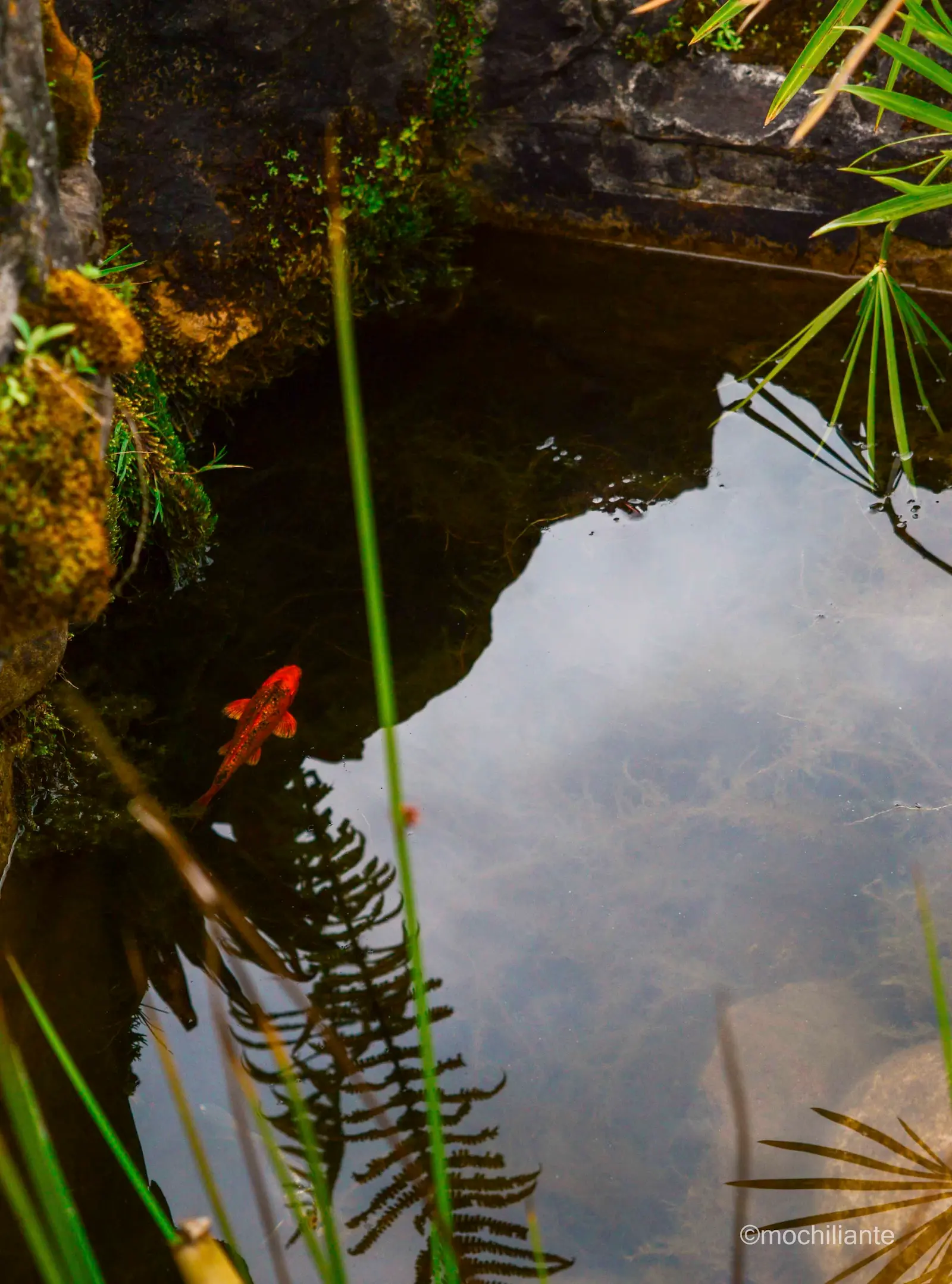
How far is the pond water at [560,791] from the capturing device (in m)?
2.10

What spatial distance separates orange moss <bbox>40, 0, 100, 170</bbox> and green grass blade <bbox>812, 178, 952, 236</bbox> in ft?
4.81

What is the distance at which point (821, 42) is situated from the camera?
6.79 feet

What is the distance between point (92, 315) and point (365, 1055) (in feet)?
5.28

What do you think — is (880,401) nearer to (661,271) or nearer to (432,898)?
(661,271)

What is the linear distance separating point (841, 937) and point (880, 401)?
2.15m

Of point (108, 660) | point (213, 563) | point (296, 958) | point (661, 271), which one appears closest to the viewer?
point (296, 958)

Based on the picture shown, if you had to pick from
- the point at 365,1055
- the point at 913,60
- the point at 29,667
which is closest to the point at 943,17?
the point at 913,60

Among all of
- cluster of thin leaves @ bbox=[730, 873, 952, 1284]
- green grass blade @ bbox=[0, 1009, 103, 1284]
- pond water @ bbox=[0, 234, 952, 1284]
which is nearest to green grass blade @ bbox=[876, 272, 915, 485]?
pond water @ bbox=[0, 234, 952, 1284]

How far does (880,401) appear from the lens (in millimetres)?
3680

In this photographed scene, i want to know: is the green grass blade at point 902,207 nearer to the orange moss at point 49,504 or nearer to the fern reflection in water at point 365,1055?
the orange moss at point 49,504

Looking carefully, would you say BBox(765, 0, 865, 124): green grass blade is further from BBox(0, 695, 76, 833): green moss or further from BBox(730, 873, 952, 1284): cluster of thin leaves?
BBox(0, 695, 76, 833): green moss

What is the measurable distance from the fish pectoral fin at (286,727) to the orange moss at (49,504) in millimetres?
1447

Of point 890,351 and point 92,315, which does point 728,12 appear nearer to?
point 890,351

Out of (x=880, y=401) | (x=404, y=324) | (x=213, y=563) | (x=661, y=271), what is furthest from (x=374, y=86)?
(x=880, y=401)
